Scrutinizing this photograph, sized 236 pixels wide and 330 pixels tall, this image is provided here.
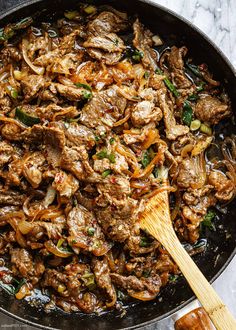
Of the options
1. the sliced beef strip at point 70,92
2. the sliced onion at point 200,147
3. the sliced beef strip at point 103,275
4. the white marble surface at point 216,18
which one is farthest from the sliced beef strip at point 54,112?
the white marble surface at point 216,18

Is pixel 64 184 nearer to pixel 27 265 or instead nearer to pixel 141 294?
pixel 27 265

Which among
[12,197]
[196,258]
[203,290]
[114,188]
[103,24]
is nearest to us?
[203,290]

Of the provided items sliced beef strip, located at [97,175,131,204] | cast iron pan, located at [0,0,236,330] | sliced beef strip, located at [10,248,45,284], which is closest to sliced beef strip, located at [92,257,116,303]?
cast iron pan, located at [0,0,236,330]

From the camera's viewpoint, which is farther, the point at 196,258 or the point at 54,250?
the point at 196,258

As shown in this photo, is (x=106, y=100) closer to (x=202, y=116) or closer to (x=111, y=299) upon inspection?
(x=202, y=116)

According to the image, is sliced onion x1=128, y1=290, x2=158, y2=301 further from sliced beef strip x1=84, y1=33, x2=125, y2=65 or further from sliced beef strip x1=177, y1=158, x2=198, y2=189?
sliced beef strip x1=84, y1=33, x2=125, y2=65

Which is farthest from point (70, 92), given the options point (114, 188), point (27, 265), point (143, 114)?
point (27, 265)

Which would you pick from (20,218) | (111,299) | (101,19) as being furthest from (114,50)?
(111,299)
